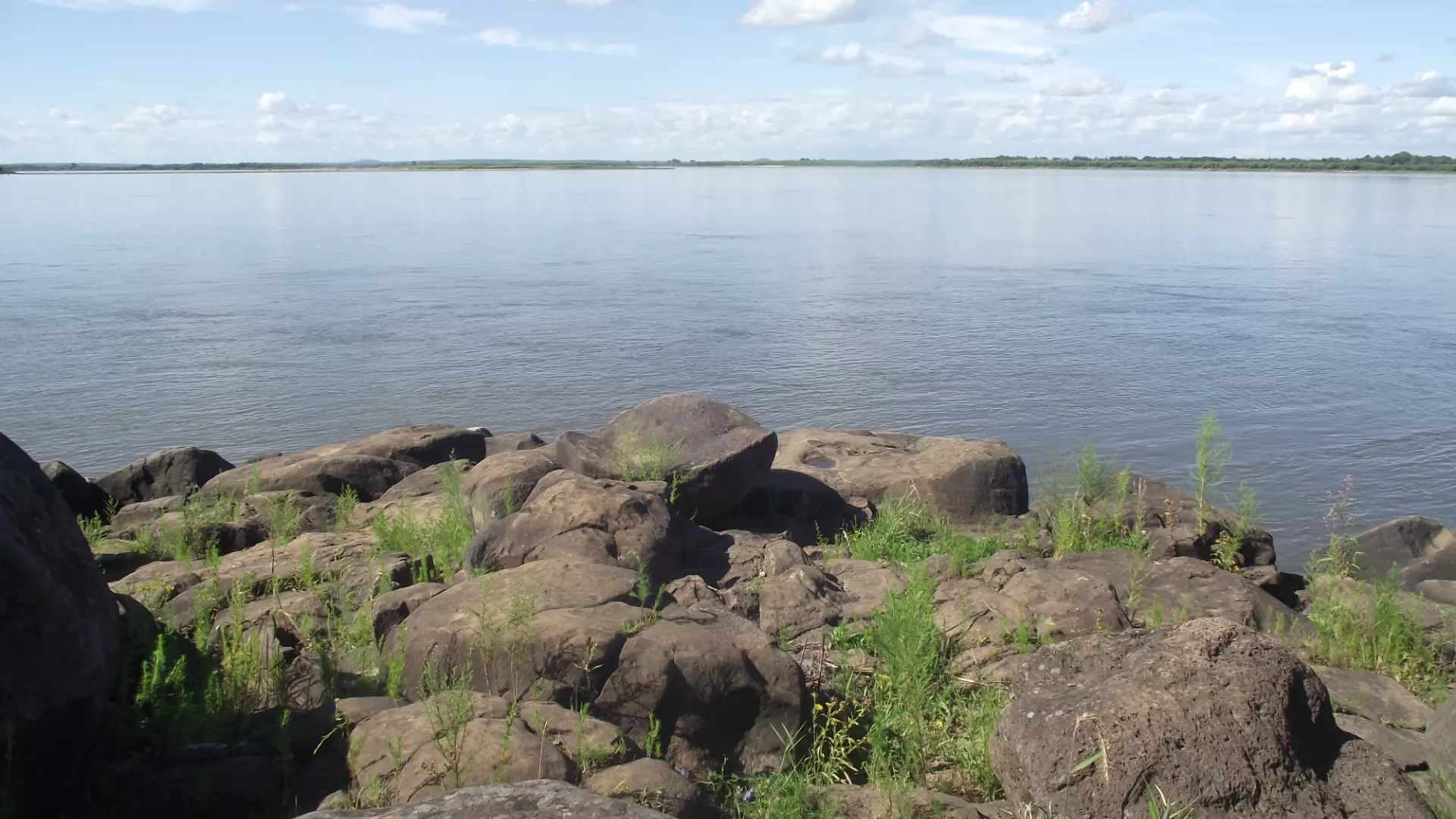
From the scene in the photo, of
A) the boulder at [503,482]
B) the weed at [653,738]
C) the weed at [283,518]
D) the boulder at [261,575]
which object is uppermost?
the boulder at [503,482]

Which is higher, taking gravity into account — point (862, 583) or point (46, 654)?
point (46, 654)

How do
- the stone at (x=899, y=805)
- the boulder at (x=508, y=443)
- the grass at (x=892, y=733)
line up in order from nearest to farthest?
the stone at (x=899, y=805)
the grass at (x=892, y=733)
the boulder at (x=508, y=443)

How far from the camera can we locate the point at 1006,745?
17.0 feet

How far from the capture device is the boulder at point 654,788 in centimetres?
480

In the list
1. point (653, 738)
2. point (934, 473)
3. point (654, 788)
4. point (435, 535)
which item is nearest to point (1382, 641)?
point (934, 473)

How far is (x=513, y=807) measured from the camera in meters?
4.02

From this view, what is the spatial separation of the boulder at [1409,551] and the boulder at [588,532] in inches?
279

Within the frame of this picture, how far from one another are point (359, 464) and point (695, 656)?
8026mm

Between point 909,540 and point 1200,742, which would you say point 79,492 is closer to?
point 909,540

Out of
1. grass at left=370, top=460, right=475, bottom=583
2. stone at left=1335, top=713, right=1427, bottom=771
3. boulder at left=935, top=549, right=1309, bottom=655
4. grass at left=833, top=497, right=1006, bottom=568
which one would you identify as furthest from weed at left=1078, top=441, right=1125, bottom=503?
grass at left=370, top=460, right=475, bottom=583

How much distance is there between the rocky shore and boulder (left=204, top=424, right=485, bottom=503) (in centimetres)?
127

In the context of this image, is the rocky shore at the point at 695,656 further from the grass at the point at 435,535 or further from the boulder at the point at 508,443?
the boulder at the point at 508,443

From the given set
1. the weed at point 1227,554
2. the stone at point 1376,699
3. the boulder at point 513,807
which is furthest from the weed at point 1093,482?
the boulder at point 513,807

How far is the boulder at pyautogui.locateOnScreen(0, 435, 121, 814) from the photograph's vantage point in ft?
15.0
